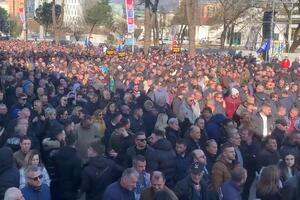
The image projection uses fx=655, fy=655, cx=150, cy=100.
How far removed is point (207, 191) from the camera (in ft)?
24.6

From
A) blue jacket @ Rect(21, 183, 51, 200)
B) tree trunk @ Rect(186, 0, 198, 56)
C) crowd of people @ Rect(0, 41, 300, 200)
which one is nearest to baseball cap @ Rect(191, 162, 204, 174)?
crowd of people @ Rect(0, 41, 300, 200)

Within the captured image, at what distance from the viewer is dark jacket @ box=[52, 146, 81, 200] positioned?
882 centimetres

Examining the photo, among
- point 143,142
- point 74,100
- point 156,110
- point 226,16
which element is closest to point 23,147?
point 143,142

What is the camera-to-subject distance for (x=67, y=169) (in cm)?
884

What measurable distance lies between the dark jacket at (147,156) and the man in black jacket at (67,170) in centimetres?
68

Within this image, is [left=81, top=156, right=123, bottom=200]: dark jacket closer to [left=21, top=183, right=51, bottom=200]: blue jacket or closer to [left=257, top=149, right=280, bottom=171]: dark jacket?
[left=21, top=183, right=51, bottom=200]: blue jacket

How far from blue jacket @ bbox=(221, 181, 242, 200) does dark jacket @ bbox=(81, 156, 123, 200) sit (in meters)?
1.50

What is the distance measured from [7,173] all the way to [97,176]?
1.18 metres

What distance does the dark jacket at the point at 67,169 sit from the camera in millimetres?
8820

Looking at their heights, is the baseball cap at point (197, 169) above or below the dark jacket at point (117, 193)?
above

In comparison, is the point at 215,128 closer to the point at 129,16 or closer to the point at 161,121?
the point at 161,121

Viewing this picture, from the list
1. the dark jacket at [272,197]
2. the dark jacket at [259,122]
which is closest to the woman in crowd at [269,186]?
the dark jacket at [272,197]

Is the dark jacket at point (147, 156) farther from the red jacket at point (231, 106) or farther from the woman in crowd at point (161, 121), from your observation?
the red jacket at point (231, 106)

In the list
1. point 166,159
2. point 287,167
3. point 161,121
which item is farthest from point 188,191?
point 161,121
